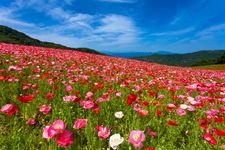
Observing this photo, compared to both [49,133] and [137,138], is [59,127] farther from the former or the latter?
[137,138]

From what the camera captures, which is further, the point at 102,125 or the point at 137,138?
the point at 102,125

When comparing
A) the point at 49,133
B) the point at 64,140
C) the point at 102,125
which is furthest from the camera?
the point at 102,125

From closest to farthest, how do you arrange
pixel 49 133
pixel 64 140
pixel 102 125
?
pixel 64 140, pixel 49 133, pixel 102 125

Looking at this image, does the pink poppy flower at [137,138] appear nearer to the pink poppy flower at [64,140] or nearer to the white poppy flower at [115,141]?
the white poppy flower at [115,141]

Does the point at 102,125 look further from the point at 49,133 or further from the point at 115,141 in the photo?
the point at 49,133

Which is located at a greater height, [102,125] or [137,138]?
[137,138]

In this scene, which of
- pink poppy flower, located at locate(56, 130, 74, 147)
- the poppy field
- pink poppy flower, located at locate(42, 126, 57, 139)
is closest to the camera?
pink poppy flower, located at locate(56, 130, 74, 147)

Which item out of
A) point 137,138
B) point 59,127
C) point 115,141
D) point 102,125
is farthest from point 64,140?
point 102,125

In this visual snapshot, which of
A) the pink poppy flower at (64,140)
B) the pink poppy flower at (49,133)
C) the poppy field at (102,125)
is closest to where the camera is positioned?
the pink poppy flower at (64,140)

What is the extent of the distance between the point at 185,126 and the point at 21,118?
219 cm

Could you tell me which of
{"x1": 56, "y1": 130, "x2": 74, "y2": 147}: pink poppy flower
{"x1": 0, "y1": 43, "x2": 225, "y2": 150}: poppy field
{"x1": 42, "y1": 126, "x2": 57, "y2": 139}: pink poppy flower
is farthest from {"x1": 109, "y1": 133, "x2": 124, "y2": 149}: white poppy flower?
{"x1": 42, "y1": 126, "x2": 57, "y2": 139}: pink poppy flower

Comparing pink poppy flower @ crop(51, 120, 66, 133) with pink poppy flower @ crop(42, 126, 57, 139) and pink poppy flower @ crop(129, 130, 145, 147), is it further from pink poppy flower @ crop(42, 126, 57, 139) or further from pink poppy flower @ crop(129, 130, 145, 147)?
pink poppy flower @ crop(129, 130, 145, 147)

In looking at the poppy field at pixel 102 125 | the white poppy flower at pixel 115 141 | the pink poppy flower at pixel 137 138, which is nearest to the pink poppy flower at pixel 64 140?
the poppy field at pixel 102 125

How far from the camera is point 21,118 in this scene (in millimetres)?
4598
